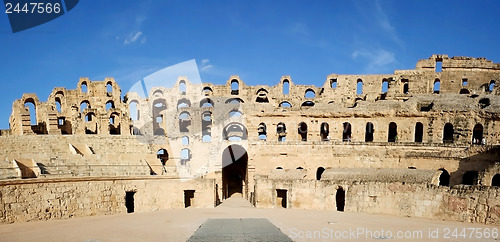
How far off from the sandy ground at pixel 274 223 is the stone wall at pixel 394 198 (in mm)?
696

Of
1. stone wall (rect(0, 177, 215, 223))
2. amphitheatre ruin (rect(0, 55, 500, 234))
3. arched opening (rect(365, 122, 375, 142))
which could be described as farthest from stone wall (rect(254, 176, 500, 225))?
arched opening (rect(365, 122, 375, 142))

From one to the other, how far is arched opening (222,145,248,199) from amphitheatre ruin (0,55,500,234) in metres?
0.15

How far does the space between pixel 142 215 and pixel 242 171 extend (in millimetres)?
12912

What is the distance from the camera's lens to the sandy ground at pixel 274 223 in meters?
12.7

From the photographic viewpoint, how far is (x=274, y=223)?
14.7 m

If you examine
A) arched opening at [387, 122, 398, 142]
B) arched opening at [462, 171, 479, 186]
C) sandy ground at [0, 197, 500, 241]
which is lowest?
sandy ground at [0, 197, 500, 241]

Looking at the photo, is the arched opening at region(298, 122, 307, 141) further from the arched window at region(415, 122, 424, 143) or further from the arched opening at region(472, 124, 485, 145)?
the arched opening at region(472, 124, 485, 145)

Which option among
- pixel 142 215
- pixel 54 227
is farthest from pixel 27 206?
pixel 142 215

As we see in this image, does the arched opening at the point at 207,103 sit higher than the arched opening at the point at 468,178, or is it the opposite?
the arched opening at the point at 207,103

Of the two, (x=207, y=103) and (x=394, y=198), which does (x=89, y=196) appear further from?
(x=207, y=103)

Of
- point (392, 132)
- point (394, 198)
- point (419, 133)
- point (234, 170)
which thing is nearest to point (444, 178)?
point (419, 133)

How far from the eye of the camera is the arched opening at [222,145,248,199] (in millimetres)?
27125

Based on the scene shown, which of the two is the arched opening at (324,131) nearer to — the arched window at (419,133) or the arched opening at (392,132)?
the arched opening at (392,132)

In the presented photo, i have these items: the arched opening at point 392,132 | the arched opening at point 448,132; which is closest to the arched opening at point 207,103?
the arched opening at point 392,132
